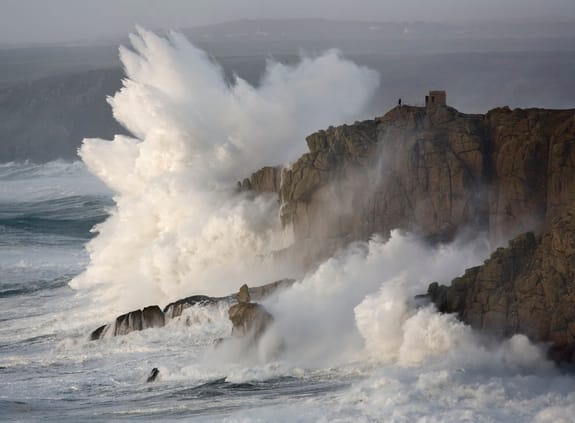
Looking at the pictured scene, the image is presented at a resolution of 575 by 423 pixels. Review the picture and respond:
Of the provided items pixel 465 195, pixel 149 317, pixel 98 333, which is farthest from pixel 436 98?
pixel 98 333

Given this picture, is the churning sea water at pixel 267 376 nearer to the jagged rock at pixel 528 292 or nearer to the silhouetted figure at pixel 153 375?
the silhouetted figure at pixel 153 375

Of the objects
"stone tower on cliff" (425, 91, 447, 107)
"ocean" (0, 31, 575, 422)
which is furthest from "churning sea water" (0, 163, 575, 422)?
"stone tower on cliff" (425, 91, 447, 107)

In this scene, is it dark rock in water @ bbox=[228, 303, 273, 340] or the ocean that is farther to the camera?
dark rock in water @ bbox=[228, 303, 273, 340]

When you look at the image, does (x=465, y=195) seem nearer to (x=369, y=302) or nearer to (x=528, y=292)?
(x=369, y=302)

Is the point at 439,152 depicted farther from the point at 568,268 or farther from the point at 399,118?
the point at 568,268

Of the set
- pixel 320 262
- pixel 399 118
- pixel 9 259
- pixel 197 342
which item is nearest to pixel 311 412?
pixel 197 342

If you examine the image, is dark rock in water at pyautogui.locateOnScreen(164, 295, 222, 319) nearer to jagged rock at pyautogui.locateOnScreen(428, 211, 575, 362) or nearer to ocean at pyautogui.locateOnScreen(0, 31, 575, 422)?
ocean at pyautogui.locateOnScreen(0, 31, 575, 422)
